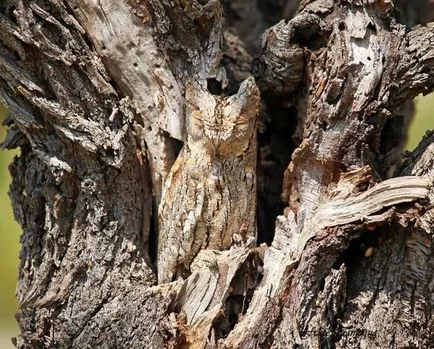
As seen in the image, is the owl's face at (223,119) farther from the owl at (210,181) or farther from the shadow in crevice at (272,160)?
the shadow in crevice at (272,160)

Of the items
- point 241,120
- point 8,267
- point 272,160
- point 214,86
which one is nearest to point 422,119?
point 272,160

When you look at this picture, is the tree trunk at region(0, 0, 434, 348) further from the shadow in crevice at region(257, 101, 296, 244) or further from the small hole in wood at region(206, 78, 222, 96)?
the shadow in crevice at region(257, 101, 296, 244)

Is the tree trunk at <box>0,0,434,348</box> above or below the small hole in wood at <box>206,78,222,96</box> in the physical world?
Result: below

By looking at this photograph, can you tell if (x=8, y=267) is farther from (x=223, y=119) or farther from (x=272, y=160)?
(x=223, y=119)

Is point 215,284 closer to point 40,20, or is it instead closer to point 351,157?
point 351,157

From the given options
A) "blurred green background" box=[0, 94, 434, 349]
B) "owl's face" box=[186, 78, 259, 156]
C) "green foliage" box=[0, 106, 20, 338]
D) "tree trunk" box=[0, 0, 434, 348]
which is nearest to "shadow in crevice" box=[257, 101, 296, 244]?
"tree trunk" box=[0, 0, 434, 348]

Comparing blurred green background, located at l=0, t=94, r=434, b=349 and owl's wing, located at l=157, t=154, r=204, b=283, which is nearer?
owl's wing, located at l=157, t=154, r=204, b=283

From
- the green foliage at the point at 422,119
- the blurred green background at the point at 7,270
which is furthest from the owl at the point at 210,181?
the green foliage at the point at 422,119
